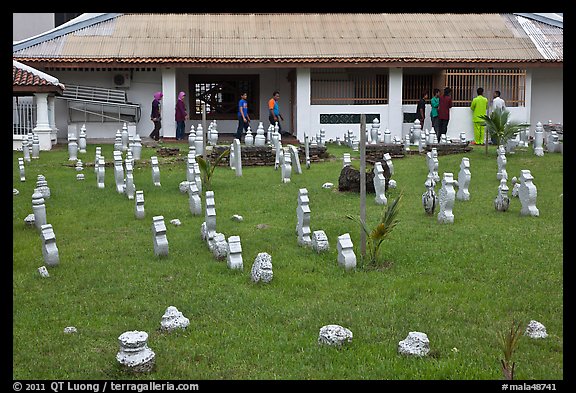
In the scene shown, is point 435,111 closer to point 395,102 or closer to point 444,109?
point 444,109

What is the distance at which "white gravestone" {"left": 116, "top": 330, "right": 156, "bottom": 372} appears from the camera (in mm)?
5141

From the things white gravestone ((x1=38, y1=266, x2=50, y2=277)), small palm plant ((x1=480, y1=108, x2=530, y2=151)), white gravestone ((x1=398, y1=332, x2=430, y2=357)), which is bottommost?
white gravestone ((x1=398, y1=332, x2=430, y2=357))

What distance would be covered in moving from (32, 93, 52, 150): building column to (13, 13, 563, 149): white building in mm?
2573

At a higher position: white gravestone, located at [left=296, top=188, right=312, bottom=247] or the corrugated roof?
the corrugated roof

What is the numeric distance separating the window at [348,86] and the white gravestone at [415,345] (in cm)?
2043

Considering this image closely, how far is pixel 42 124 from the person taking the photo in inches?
853

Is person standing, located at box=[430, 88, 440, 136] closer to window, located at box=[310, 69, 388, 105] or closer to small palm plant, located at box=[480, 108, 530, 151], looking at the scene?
window, located at box=[310, 69, 388, 105]

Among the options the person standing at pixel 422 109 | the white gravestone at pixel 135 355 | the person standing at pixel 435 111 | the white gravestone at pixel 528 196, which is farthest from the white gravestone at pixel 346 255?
the person standing at pixel 422 109

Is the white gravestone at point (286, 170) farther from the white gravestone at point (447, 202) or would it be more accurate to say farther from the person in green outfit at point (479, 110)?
the person in green outfit at point (479, 110)

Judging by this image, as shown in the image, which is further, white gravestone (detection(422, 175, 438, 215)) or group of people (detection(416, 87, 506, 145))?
group of people (detection(416, 87, 506, 145))

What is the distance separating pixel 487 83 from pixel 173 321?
20.9m

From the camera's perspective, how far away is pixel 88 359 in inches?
214

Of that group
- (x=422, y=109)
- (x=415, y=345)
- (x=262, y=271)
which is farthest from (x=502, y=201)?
(x=422, y=109)

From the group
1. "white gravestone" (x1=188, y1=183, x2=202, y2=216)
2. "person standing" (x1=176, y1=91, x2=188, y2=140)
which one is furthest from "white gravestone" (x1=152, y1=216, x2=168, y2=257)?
"person standing" (x1=176, y1=91, x2=188, y2=140)
